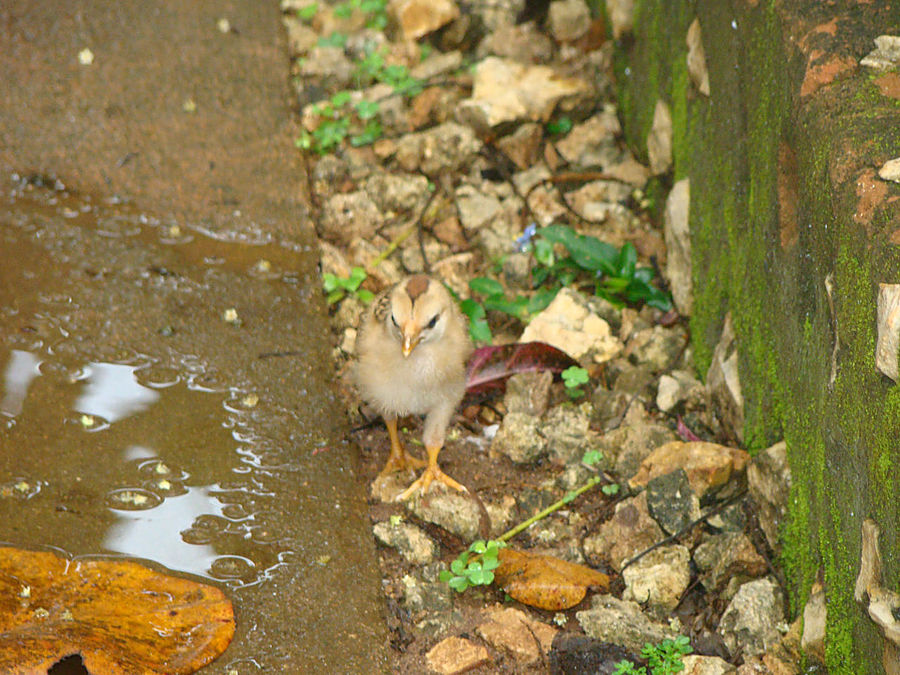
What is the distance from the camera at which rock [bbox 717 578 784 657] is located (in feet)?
10.6

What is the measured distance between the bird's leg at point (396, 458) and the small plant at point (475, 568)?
0.60m

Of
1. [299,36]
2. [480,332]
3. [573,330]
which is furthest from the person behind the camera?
[299,36]

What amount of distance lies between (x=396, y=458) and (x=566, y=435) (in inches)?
29.2

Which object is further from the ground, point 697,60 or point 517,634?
point 697,60

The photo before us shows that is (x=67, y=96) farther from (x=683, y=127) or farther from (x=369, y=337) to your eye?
(x=683, y=127)

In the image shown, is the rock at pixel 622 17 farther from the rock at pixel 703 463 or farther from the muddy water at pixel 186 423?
the rock at pixel 703 463

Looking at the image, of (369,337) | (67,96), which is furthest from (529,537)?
(67,96)

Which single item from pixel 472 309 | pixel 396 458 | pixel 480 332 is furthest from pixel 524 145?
pixel 396 458

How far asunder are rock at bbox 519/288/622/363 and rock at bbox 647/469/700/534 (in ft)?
3.50

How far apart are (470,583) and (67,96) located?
398 centimetres

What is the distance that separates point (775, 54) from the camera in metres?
3.52

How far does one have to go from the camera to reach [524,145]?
5.80 meters

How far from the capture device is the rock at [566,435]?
4219mm

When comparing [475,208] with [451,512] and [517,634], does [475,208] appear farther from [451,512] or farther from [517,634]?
[517,634]
